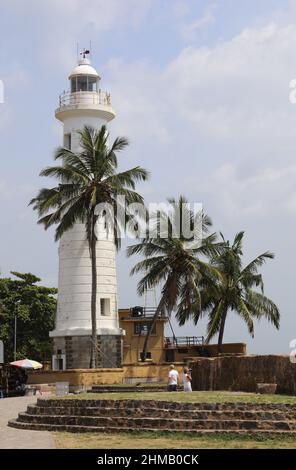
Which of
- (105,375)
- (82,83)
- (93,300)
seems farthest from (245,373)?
(82,83)

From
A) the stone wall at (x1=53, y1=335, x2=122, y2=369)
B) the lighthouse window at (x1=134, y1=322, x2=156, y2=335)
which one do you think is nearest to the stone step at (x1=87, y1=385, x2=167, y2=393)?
the stone wall at (x1=53, y1=335, x2=122, y2=369)

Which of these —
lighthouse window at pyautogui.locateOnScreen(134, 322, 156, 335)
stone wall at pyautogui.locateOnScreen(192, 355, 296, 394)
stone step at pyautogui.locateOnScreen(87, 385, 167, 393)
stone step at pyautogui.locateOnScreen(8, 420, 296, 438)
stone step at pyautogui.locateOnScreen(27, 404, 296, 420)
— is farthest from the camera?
lighthouse window at pyautogui.locateOnScreen(134, 322, 156, 335)

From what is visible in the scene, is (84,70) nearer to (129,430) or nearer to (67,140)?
(67,140)

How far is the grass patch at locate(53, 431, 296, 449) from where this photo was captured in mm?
17125

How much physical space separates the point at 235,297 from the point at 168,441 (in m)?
27.9

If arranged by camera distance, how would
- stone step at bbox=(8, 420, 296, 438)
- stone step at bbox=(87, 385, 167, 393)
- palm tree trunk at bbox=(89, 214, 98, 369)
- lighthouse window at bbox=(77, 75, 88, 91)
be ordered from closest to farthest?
stone step at bbox=(8, 420, 296, 438)
stone step at bbox=(87, 385, 167, 393)
palm tree trunk at bbox=(89, 214, 98, 369)
lighthouse window at bbox=(77, 75, 88, 91)

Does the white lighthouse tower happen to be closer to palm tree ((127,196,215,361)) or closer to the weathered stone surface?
palm tree ((127,196,215,361))

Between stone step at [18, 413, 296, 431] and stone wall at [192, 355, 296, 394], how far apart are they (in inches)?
197

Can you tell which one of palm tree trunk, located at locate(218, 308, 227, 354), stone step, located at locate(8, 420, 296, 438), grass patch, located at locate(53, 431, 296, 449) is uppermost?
palm tree trunk, located at locate(218, 308, 227, 354)

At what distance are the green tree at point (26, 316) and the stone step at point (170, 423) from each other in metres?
34.3

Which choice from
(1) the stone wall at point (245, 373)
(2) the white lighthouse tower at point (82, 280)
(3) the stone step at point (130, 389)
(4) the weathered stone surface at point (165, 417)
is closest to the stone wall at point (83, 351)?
(2) the white lighthouse tower at point (82, 280)

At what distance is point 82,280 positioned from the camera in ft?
135

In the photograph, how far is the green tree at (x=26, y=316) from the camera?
5503 centimetres
